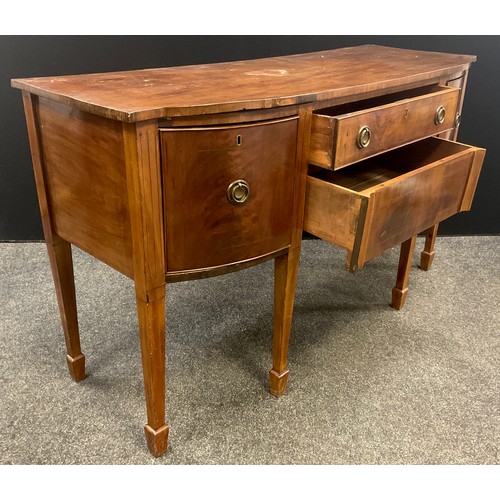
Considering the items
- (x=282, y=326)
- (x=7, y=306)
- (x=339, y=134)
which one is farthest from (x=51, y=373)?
(x=339, y=134)

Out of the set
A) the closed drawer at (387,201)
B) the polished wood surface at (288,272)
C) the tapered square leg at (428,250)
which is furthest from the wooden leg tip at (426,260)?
the polished wood surface at (288,272)

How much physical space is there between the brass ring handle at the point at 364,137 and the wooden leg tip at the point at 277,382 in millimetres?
577

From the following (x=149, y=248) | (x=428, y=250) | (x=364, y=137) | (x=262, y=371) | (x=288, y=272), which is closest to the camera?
(x=149, y=248)

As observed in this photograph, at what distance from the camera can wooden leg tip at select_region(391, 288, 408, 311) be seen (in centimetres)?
167

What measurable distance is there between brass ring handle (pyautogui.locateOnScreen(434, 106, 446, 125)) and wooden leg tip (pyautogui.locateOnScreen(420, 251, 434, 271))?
723 mm

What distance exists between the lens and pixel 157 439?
1127 mm

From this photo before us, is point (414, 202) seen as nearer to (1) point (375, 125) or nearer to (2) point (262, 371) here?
(1) point (375, 125)

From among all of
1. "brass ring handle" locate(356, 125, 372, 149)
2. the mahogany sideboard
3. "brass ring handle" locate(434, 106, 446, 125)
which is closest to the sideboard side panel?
the mahogany sideboard

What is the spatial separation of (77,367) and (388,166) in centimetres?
98

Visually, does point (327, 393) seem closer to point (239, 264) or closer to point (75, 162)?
point (239, 264)

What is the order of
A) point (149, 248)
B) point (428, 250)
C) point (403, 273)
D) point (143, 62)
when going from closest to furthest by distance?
point (149, 248)
point (403, 273)
point (143, 62)
point (428, 250)

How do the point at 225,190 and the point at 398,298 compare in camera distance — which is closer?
the point at 225,190

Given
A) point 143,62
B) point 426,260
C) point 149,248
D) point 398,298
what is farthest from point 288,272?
point 143,62

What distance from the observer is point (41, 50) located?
1771 millimetres
